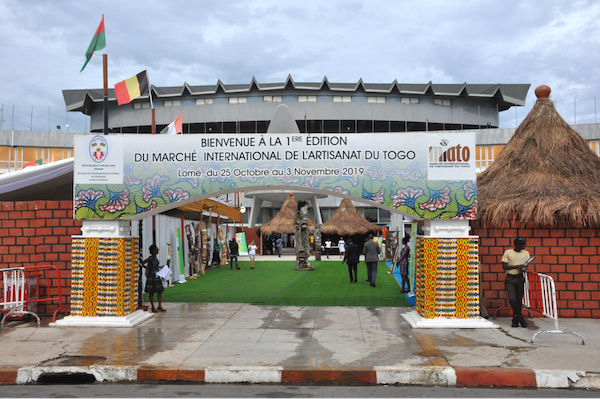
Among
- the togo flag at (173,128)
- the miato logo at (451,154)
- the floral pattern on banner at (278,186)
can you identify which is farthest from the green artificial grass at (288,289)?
the togo flag at (173,128)

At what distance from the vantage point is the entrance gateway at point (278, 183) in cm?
986

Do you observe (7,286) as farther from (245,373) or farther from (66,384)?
(245,373)

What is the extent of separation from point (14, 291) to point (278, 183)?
5.72m

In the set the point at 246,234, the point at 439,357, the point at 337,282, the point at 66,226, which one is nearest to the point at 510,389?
the point at 439,357

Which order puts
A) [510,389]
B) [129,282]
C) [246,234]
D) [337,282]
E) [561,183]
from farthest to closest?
1. [246,234]
2. [337,282]
3. [561,183]
4. [129,282]
5. [510,389]

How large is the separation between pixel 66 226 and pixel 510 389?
9.01 m

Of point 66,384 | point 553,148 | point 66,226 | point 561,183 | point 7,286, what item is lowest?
point 66,384

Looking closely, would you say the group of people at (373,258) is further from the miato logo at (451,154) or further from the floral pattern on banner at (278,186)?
the miato logo at (451,154)

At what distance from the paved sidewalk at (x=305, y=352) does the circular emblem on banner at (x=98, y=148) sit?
3.23 metres

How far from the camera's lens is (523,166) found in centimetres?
1202

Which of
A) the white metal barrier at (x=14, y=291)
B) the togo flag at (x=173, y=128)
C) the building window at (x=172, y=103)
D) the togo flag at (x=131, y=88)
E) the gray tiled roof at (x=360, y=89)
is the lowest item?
the white metal barrier at (x=14, y=291)

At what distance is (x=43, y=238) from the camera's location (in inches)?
437

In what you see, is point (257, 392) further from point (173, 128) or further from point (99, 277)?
point (173, 128)

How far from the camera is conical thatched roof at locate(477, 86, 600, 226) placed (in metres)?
10.5
